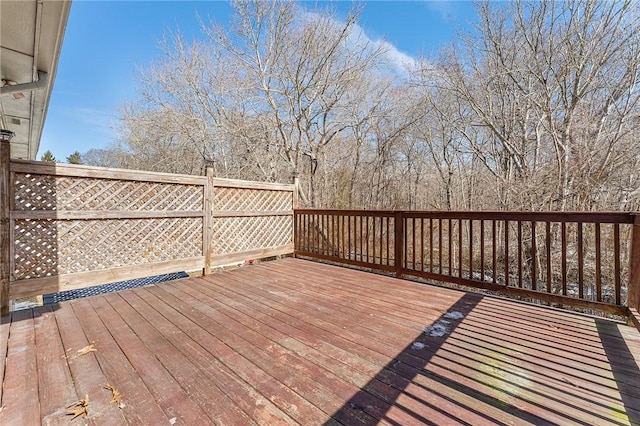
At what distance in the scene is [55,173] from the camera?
3018 mm

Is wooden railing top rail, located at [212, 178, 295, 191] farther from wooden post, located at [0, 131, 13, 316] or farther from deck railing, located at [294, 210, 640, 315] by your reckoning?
wooden post, located at [0, 131, 13, 316]

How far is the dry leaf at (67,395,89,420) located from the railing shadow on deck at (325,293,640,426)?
3.95 ft

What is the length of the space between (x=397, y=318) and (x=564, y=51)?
5986 mm

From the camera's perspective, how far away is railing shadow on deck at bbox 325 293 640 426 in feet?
4.50

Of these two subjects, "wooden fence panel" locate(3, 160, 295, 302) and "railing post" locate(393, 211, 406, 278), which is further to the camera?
"railing post" locate(393, 211, 406, 278)

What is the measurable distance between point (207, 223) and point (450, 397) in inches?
144

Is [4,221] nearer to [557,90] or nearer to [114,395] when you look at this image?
[114,395]

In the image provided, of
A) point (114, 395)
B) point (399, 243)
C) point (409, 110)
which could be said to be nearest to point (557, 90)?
point (409, 110)

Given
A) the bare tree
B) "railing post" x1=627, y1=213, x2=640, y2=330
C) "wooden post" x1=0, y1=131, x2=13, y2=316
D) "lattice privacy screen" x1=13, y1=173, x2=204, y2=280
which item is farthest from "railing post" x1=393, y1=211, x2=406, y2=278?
"wooden post" x1=0, y1=131, x2=13, y2=316

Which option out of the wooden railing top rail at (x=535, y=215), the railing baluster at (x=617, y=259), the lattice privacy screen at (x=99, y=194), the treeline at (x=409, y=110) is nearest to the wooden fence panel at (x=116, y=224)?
the lattice privacy screen at (x=99, y=194)

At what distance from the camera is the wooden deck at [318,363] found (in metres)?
1.42

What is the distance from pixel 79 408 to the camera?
4.76ft

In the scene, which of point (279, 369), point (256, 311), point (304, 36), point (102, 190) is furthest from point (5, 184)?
point (304, 36)

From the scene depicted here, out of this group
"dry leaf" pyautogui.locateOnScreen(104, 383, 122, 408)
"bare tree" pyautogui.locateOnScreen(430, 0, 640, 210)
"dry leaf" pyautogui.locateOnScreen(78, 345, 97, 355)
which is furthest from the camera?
"bare tree" pyautogui.locateOnScreen(430, 0, 640, 210)
